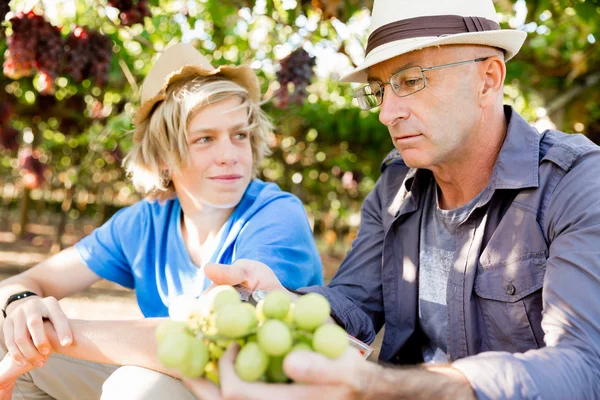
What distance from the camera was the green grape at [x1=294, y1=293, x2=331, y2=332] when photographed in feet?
3.62

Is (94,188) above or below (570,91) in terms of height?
below

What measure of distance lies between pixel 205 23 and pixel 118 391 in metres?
4.04

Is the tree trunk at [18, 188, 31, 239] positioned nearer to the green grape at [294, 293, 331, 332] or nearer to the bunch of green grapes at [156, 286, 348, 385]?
the bunch of green grapes at [156, 286, 348, 385]

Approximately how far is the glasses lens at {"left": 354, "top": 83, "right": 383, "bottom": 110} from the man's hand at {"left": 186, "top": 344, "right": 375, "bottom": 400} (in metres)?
1.22

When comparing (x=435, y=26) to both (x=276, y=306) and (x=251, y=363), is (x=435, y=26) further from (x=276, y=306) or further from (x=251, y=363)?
(x=251, y=363)

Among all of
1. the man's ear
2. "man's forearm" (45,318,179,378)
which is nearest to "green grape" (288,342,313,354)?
"man's forearm" (45,318,179,378)

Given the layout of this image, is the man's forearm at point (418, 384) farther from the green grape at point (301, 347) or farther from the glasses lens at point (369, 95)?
the glasses lens at point (369, 95)

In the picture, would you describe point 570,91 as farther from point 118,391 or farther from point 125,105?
point 118,391

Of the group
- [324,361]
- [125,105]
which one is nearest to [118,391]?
[324,361]

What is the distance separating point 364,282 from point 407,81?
2.61 feet

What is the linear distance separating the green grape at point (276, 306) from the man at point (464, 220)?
55 cm

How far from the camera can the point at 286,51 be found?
420 centimetres

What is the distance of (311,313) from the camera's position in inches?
43.4

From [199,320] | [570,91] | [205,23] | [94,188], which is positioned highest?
[205,23]
